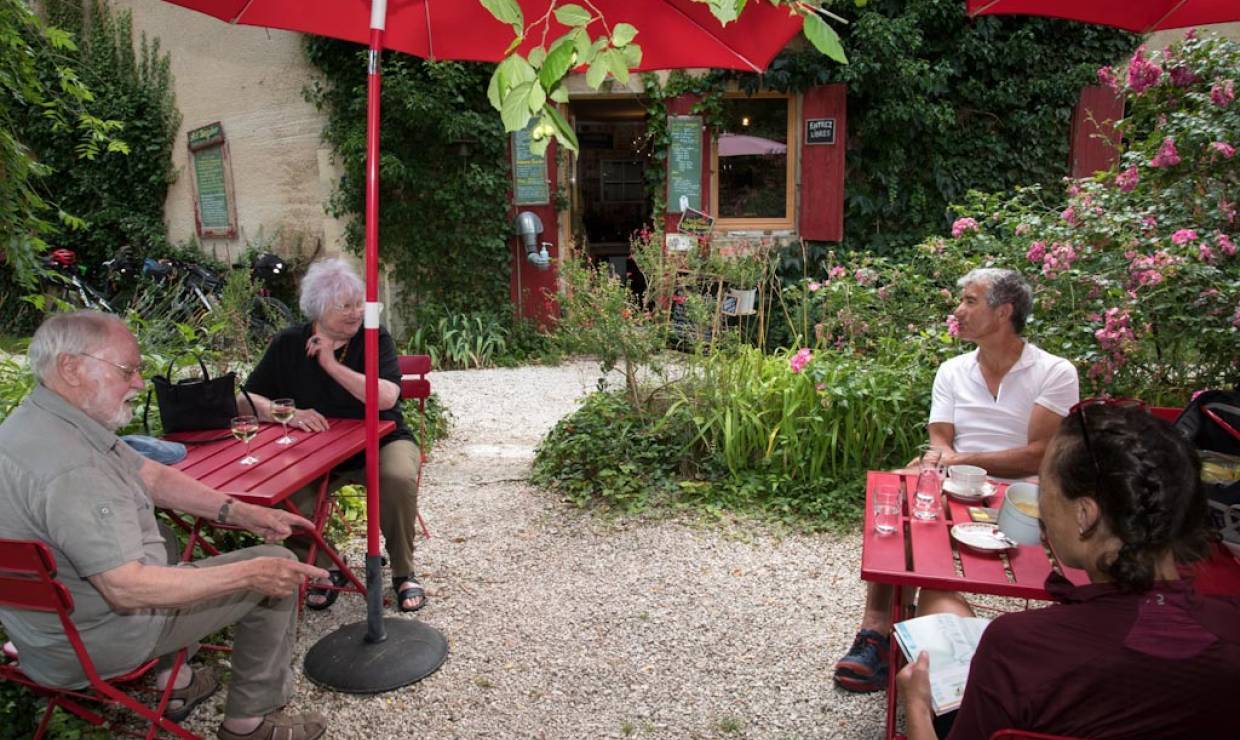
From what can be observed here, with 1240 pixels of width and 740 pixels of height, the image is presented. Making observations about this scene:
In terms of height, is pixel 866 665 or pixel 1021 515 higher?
pixel 1021 515

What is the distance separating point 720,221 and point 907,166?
6.11 feet

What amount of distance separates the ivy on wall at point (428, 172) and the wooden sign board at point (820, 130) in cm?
299

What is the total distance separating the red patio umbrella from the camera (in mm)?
2588

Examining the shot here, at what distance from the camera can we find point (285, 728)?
2348 millimetres

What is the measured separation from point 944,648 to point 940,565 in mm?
268

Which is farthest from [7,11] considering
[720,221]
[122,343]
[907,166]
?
[907,166]

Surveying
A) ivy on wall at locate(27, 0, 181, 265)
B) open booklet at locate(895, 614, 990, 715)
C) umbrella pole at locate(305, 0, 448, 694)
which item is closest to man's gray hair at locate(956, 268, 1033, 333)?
open booklet at locate(895, 614, 990, 715)

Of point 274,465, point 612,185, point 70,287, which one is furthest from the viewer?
point 612,185

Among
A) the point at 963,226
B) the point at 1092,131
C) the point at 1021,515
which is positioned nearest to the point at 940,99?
the point at 1092,131

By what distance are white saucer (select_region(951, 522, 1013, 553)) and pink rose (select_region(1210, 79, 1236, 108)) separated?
2774mm

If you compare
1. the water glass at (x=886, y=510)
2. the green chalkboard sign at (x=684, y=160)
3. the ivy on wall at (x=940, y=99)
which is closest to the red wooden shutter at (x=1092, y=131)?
the ivy on wall at (x=940, y=99)

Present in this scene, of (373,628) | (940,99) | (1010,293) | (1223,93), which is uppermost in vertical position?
(940,99)

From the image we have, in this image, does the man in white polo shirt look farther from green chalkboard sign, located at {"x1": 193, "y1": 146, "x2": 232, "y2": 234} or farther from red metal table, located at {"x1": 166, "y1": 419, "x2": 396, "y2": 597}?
green chalkboard sign, located at {"x1": 193, "y1": 146, "x2": 232, "y2": 234}

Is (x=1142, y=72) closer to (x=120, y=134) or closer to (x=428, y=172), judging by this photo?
(x=428, y=172)
